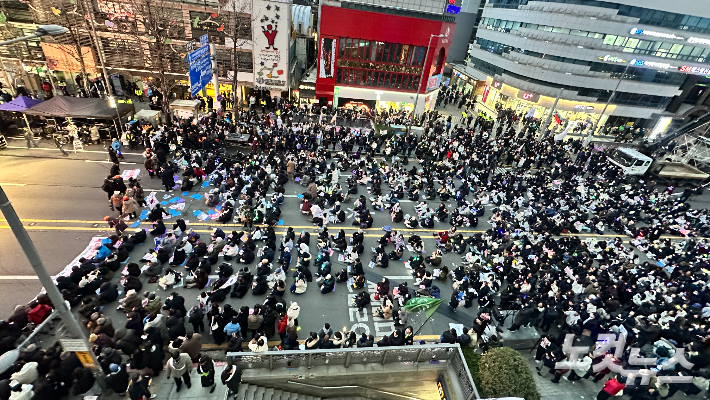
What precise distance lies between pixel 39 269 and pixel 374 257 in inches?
456

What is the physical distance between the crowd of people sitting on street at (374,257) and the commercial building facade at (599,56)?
15962 millimetres

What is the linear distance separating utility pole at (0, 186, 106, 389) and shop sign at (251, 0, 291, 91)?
26993 mm

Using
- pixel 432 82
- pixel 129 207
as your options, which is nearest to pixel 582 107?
pixel 432 82

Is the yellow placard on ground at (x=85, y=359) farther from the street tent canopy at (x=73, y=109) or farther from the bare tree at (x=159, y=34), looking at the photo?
the bare tree at (x=159, y=34)

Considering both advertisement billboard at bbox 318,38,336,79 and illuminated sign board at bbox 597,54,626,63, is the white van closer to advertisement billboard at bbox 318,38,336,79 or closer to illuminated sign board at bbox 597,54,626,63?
illuminated sign board at bbox 597,54,626,63

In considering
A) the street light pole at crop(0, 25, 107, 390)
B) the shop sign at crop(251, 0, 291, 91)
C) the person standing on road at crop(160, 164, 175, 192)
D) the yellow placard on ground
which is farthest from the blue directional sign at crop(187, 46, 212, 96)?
the yellow placard on ground

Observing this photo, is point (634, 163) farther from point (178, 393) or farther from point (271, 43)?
point (178, 393)

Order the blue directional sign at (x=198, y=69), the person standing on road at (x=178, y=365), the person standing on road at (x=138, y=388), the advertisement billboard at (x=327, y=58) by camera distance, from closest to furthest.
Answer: the person standing on road at (x=138, y=388) < the person standing on road at (x=178, y=365) < the blue directional sign at (x=198, y=69) < the advertisement billboard at (x=327, y=58)

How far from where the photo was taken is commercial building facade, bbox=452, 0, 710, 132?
3425 cm

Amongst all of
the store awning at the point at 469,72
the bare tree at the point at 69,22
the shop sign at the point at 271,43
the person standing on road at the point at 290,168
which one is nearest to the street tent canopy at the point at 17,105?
the bare tree at the point at 69,22

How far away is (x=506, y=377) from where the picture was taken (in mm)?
8914

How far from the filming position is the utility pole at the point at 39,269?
18.5 feet

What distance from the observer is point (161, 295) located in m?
11.7

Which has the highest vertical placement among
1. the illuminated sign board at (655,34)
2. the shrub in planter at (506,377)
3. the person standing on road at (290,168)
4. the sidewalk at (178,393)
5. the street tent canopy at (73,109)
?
the illuminated sign board at (655,34)
